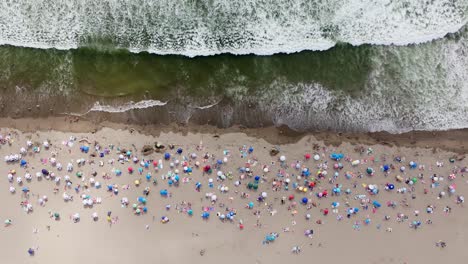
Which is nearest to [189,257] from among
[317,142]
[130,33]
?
[317,142]

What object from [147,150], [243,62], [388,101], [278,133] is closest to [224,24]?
[243,62]

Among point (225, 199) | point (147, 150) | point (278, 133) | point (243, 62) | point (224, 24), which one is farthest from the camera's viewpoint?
point (224, 24)

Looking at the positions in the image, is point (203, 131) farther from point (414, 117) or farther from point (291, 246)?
point (414, 117)

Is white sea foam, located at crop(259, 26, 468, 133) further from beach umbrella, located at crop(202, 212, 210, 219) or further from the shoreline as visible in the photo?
beach umbrella, located at crop(202, 212, 210, 219)

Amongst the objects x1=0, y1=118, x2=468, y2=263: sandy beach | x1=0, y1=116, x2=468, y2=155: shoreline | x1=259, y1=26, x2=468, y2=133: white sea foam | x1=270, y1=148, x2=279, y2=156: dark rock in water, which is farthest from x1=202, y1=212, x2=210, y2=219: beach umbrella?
x1=259, y1=26, x2=468, y2=133: white sea foam

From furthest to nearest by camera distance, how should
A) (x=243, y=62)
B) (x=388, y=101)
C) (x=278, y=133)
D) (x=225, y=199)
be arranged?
(x=243, y=62) → (x=388, y=101) → (x=278, y=133) → (x=225, y=199)

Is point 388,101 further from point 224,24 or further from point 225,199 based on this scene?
point 225,199
